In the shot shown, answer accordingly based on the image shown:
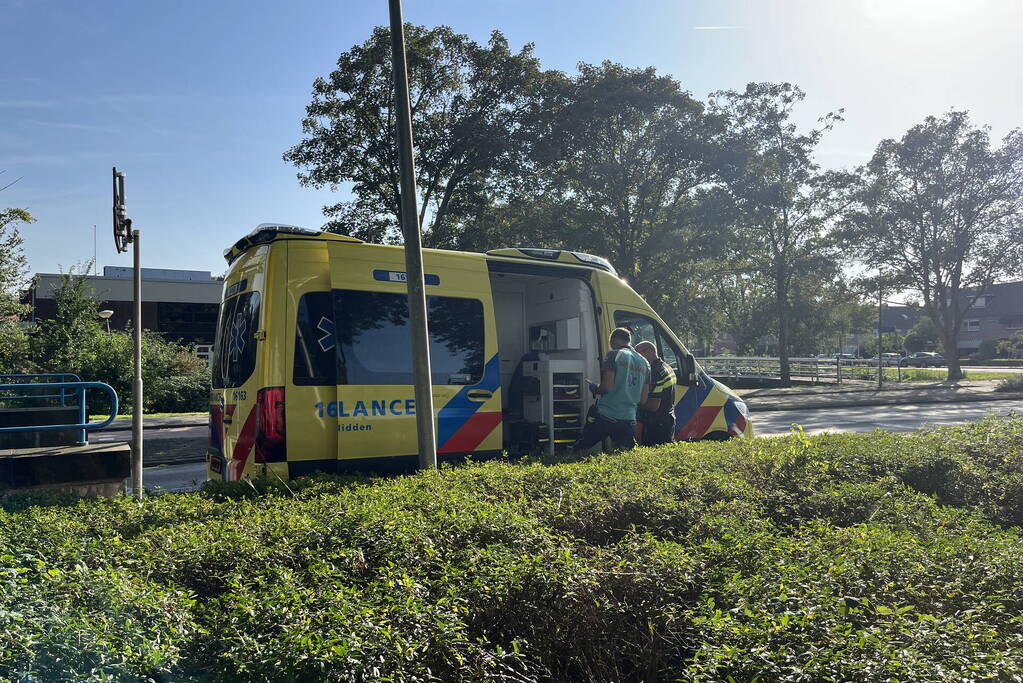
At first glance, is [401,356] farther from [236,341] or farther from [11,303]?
[11,303]

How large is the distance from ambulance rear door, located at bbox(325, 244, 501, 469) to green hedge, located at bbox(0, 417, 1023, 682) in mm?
1641

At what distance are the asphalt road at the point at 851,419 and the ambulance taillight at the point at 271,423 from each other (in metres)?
5.76

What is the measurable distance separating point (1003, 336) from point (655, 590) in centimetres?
9193

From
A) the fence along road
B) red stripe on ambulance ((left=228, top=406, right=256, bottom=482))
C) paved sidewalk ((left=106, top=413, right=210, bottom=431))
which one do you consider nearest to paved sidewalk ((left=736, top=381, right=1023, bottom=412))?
the fence along road

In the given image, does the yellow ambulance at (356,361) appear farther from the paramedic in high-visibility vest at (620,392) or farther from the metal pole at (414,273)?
the metal pole at (414,273)

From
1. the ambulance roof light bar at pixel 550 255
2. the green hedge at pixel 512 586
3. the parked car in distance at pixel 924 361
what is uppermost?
the ambulance roof light bar at pixel 550 255

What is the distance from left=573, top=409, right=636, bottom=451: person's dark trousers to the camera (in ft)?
26.8

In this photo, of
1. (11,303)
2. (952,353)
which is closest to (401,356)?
(11,303)

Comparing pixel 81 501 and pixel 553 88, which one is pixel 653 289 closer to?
pixel 553 88

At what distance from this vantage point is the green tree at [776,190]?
1019 inches

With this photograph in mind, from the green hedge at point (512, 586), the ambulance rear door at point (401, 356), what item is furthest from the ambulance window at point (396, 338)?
the green hedge at point (512, 586)

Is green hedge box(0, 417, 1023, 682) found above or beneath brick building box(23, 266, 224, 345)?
beneath

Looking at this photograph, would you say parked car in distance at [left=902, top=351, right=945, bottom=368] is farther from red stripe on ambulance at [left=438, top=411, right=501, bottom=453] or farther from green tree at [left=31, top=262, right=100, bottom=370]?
red stripe on ambulance at [left=438, top=411, right=501, bottom=453]

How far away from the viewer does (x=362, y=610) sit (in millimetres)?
2732
